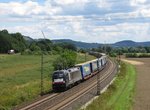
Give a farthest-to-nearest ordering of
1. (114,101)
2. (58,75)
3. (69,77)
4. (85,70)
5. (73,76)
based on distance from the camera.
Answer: (85,70) → (73,76) → (69,77) → (58,75) → (114,101)

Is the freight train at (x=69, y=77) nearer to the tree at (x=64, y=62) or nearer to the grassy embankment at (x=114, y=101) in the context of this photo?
the grassy embankment at (x=114, y=101)

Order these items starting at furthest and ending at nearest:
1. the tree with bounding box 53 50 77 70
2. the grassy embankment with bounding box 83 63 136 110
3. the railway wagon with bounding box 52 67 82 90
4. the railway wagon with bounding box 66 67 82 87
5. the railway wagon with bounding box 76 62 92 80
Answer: the tree with bounding box 53 50 77 70 → the railway wagon with bounding box 76 62 92 80 → the railway wagon with bounding box 66 67 82 87 → the railway wagon with bounding box 52 67 82 90 → the grassy embankment with bounding box 83 63 136 110

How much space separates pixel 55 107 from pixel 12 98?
581 centimetres

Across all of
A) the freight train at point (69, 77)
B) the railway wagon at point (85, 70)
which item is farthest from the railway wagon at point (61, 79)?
the railway wagon at point (85, 70)

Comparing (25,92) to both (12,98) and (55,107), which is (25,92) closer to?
(12,98)

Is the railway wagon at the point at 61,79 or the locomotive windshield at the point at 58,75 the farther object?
the locomotive windshield at the point at 58,75

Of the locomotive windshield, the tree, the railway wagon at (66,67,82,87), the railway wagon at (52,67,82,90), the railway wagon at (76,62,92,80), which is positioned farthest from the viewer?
the tree

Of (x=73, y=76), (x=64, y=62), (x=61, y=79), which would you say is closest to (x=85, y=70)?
(x=73, y=76)

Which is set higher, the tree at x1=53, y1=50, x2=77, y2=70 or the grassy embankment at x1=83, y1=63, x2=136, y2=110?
the tree at x1=53, y1=50, x2=77, y2=70

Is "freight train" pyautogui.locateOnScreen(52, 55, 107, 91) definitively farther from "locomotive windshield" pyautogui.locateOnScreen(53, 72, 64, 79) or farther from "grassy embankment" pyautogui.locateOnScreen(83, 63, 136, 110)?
"grassy embankment" pyautogui.locateOnScreen(83, 63, 136, 110)

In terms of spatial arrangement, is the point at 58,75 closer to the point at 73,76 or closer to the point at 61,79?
the point at 61,79

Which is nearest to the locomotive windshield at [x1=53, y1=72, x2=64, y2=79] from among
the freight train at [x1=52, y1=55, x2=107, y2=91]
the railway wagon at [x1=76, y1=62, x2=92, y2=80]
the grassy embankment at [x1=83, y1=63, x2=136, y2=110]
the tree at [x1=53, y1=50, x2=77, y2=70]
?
the freight train at [x1=52, y1=55, x2=107, y2=91]

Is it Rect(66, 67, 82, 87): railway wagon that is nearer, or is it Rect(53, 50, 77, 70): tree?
Rect(66, 67, 82, 87): railway wagon

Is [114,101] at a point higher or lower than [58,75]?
lower
